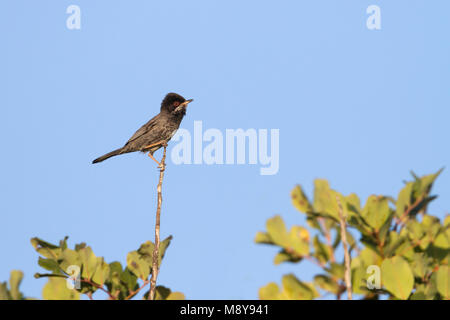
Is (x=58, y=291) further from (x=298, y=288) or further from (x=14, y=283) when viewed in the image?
(x=298, y=288)

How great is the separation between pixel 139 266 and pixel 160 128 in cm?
722

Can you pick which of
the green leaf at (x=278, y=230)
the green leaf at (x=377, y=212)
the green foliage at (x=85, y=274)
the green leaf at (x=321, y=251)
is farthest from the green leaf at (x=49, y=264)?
the green leaf at (x=377, y=212)

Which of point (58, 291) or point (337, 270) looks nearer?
point (337, 270)

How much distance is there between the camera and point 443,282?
3.37 m

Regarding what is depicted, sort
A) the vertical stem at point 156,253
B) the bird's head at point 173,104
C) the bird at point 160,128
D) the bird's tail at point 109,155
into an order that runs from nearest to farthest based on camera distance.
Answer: the vertical stem at point 156,253
the bird's tail at point 109,155
the bird at point 160,128
the bird's head at point 173,104

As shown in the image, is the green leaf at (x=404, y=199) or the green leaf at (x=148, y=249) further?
the green leaf at (x=148, y=249)

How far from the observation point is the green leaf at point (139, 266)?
170 inches

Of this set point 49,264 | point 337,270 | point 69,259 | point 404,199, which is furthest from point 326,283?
point 49,264

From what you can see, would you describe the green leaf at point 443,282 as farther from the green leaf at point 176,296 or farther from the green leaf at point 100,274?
the green leaf at point 100,274

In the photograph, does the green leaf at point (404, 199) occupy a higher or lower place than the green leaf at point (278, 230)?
higher

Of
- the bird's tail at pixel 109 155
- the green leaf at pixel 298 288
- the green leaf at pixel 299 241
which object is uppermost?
the bird's tail at pixel 109 155

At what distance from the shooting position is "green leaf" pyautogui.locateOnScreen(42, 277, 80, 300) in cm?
396

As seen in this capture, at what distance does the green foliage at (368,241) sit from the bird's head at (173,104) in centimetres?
790

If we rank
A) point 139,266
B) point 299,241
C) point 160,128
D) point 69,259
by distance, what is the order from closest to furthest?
1. point 299,241
2. point 69,259
3. point 139,266
4. point 160,128
